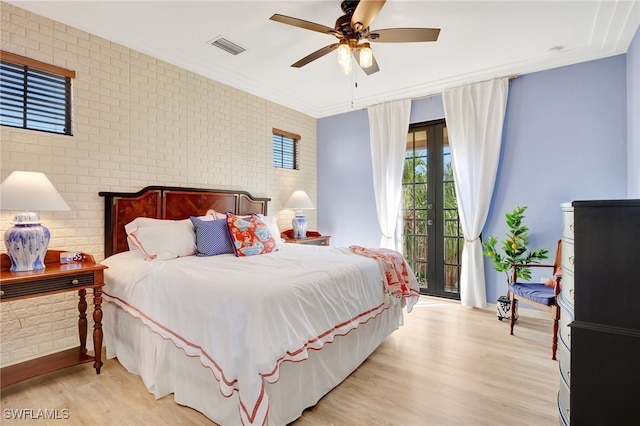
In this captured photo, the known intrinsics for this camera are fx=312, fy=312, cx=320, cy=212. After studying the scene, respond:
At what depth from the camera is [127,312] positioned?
234 cm

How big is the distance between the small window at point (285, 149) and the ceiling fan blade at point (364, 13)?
105 inches

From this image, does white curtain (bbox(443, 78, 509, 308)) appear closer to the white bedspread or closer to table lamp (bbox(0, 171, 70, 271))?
the white bedspread

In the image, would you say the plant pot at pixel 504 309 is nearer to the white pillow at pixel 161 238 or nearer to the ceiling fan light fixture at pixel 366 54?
the ceiling fan light fixture at pixel 366 54

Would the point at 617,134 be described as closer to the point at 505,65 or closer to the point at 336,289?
the point at 505,65

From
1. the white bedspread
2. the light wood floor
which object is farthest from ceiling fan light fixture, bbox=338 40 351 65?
the light wood floor

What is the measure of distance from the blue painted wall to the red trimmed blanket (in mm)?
→ 1626

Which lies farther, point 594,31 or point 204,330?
point 594,31

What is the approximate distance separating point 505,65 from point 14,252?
15.9 ft

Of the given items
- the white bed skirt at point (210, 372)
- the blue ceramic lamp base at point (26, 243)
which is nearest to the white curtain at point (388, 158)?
the white bed skirt at point (210, 372)

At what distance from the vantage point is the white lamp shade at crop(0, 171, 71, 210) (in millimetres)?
2043

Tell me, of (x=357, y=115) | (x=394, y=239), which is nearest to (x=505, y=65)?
(x=357, y=115)

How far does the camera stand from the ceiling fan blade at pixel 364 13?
6.48ft

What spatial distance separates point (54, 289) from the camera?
84.2 inches

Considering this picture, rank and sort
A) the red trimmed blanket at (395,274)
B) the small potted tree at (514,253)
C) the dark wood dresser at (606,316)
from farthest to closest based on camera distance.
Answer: the small potted tree at (514,253)
the red trimmed blanket at (395,274)
the dark wood dresser at (606,316)
